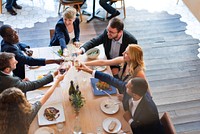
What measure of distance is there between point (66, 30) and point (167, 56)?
2.02 m

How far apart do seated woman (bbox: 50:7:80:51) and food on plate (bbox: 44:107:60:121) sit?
3.36 ft

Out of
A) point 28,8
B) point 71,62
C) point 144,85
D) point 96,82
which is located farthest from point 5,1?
point 144,85

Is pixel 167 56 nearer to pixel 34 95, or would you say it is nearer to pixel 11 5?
pixel 34 95

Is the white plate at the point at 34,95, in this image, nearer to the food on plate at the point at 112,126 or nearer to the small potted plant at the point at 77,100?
the small potted plant at the point at 77,100

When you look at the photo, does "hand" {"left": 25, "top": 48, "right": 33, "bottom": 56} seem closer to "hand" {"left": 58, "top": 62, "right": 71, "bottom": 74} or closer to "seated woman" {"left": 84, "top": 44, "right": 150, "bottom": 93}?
"hand" {"left": 58, "top": 62, "right": 71, "bottom": 74}

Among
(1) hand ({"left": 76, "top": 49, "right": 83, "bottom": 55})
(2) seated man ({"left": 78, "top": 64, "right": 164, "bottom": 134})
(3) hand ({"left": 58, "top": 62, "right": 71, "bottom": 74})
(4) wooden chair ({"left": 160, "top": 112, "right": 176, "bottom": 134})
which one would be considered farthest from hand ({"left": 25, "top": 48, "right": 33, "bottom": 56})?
(4) wooden chair ({"left": 160, "top": 112, "right": 176, "bottom": 134})

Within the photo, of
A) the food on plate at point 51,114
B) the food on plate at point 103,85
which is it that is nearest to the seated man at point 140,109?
the food on plate at point 103,85

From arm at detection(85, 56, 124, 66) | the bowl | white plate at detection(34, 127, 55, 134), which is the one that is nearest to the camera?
white plate at detection(34, 127, 55, 134)

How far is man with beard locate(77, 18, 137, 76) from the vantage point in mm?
3707

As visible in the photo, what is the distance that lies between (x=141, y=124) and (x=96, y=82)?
73 centimetres

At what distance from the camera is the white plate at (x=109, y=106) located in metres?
3.15

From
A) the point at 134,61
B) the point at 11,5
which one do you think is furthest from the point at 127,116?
the point at 11,5

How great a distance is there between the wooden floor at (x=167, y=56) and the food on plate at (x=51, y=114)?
6.09 feet

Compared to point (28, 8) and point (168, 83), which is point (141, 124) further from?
point (28, 8)
